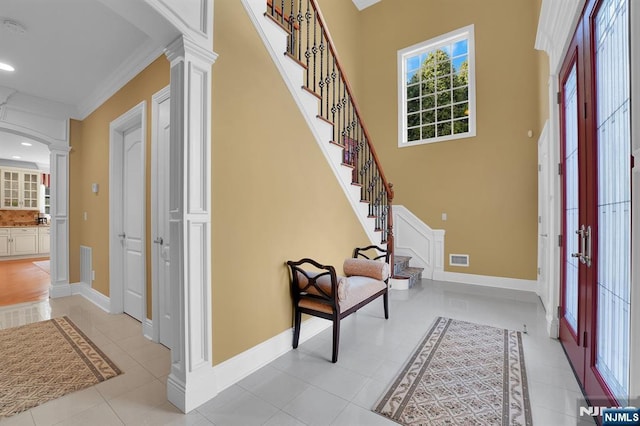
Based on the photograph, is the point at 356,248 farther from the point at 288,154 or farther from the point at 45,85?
the point at 45,85

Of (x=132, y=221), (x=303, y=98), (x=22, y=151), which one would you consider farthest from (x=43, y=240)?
(x=303, y=98)

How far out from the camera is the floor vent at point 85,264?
13.8ft

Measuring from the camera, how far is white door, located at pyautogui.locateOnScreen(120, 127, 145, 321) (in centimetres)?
324

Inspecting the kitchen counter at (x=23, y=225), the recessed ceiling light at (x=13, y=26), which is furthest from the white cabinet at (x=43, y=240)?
the recessed ceiling light at (x=13, y=26)

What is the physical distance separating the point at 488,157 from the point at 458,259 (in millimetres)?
1850

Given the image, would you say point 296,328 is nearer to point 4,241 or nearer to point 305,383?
point 305,383

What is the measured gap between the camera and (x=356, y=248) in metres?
3.76

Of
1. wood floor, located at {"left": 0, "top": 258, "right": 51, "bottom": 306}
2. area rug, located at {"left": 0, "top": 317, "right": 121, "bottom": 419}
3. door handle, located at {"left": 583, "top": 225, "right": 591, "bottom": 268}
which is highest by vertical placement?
door handle, located at {"left": 583, "top": 225, "right": 591, "bottom": 268}

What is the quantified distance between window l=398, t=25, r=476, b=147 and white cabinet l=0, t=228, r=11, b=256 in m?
10.6

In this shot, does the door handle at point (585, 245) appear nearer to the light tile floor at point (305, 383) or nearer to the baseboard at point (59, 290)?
the light tile floor at point (305, 383)

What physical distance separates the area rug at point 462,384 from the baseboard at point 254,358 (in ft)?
3.22

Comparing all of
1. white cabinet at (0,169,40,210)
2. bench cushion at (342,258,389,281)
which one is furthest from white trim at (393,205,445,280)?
white cabinet at (0,169,40,210)

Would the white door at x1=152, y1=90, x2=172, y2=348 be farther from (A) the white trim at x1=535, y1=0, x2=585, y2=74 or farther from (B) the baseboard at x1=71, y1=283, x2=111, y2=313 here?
(A) the white trim at x1=535, y1=0, x2=585, y2=74

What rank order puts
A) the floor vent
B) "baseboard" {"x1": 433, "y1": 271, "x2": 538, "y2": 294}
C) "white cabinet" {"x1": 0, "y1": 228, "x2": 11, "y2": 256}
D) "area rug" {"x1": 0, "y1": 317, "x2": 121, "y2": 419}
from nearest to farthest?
1. "area rug" {"x1": 0, "y1": 317, "x2": 121, "y2": 419}
2. the floor vent
3. "baseboard" {"x1": 433, "y1": 271, "x2": 538, "y2": 294}
4. "white cabinet" {"x1": 0, "y1": 228, "x2": 11, "y2": 256}
